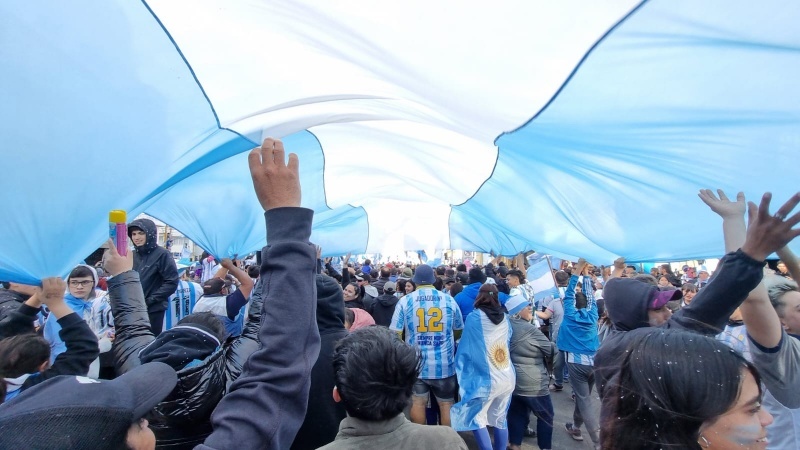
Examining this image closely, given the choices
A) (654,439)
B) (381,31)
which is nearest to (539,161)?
(381,31)

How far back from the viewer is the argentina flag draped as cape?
13.6ft

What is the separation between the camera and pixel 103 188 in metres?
2.39

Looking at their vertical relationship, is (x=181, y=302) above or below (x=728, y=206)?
below

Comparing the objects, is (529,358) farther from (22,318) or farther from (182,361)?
(22,318)

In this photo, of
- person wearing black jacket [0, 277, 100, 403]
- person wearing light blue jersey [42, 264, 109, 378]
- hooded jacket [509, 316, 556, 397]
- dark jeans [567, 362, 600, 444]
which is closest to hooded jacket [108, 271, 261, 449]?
person wearing black jacket [0, 277, 100, 403]

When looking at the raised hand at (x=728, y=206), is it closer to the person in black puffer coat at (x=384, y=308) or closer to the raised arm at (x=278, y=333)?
the raised arm at (x=278, y=333)

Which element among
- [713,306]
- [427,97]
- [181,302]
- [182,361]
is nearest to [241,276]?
[181,302]

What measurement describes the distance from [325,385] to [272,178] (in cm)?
158

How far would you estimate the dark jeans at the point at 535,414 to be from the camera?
173 inches

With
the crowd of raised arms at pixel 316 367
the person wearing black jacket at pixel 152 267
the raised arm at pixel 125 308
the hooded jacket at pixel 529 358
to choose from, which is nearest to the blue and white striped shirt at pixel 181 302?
the person wearing black jacket at pixel 152 267

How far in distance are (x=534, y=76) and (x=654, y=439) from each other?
6.72 feet

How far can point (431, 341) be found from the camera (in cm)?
456

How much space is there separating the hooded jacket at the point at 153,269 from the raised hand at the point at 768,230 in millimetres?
3481

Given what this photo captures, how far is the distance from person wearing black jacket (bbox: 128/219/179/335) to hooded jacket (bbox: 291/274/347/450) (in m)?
1.52
